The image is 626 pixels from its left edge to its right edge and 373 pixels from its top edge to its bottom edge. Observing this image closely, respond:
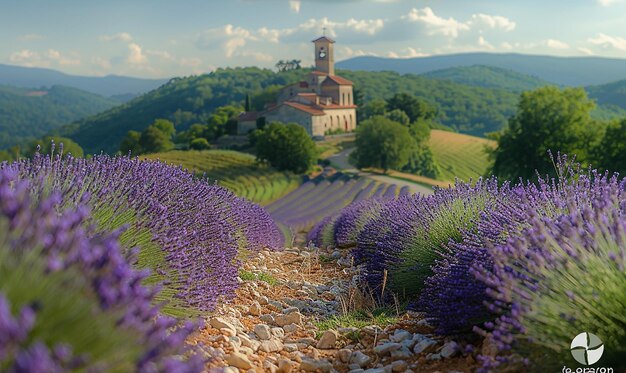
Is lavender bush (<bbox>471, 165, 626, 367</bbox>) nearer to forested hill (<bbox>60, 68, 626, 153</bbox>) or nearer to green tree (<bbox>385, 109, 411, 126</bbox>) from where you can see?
green tree (<bbox>385, 109, 411, 126</bbox>)

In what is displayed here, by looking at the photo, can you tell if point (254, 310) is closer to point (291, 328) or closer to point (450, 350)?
point (291, 328)

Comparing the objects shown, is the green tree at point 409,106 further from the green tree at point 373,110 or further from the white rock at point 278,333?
the white rock at point 278,333

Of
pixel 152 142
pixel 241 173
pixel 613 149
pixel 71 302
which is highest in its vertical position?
pixel 71 302

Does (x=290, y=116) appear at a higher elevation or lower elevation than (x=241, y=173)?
higher

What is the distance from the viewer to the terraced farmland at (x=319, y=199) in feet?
62.1

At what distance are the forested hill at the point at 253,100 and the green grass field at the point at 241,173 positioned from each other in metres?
63.4

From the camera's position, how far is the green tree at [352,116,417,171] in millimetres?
45438

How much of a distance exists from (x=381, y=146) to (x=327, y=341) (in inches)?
1654

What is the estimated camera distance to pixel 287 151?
43.0 metres

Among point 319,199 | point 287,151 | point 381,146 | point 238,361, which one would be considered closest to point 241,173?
point 287,151

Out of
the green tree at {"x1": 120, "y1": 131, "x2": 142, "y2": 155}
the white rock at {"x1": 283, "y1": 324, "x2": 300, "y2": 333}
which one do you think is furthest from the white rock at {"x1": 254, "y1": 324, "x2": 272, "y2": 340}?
the green tree at {"x1": 120, "y1": 131, "x2": 142, "y2": 155}

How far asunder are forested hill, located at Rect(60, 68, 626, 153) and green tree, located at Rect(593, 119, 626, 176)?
83205mm

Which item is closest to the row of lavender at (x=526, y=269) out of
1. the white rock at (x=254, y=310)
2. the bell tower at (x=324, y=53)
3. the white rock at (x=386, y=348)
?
the white rock at (x=386, y=348)

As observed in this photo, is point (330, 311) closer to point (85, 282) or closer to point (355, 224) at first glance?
point (85, 282)
